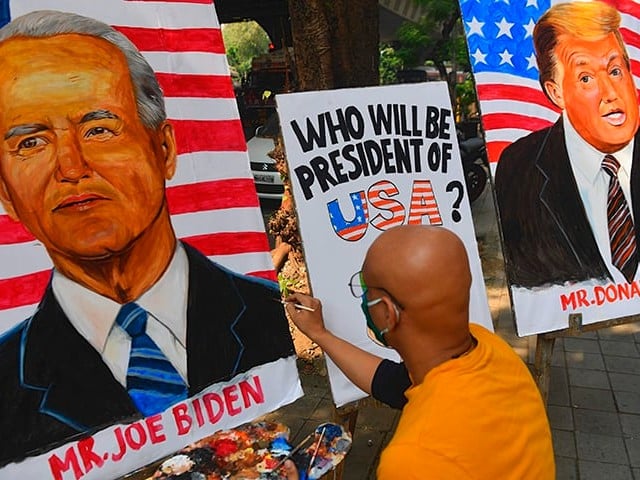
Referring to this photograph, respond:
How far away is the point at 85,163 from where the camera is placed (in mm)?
1837

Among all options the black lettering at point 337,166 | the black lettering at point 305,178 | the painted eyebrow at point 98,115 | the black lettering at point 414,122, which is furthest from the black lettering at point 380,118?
the painted eyebrow at point 98,115

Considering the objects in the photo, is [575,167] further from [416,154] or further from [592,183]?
[416,154]

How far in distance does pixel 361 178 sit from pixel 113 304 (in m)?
1.11

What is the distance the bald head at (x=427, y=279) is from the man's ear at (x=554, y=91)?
2007 mm

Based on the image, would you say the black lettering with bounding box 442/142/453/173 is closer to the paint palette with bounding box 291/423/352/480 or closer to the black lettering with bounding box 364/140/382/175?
the black lettering with bounding box 364/140/382/175

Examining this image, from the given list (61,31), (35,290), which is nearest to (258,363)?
(35,290)

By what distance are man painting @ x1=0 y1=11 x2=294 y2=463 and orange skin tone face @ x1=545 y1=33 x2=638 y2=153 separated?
2.01 m

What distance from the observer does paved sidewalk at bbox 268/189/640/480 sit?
10.2ft

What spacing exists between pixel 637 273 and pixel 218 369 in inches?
85.3

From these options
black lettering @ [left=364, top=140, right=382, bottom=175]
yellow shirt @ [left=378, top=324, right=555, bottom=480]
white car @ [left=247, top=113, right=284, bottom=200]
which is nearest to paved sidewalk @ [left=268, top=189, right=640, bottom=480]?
black lettering @ [left=364, top=140, right=382, bottom=175]

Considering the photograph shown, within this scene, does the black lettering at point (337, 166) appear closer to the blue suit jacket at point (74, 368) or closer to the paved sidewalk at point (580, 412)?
the blue suit jacket at point (74, 368)

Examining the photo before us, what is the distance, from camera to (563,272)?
290cm

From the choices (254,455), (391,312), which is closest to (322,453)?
(254,455)

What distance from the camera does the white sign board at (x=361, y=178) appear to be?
236 centimetres
